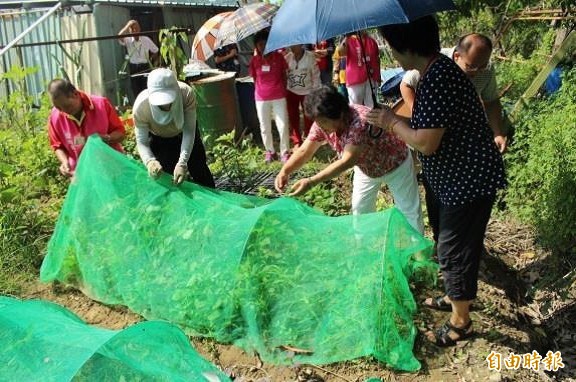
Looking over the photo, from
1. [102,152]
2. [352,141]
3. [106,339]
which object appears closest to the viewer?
[106,339]

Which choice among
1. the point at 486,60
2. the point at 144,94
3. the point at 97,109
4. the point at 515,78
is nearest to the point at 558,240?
the point at 486,60

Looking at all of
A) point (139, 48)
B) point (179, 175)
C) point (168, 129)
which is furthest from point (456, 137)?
point (139, 48)

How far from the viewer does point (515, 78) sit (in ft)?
24.3

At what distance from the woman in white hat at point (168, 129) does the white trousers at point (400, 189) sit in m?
1.11

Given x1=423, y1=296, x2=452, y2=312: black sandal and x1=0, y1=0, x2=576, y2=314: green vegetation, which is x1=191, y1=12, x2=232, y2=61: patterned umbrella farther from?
x1=423, y1=296, x2=452, y2=312: black sandal

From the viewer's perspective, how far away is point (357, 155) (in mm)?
3039

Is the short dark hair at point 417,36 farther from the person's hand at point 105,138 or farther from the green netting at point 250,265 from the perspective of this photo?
the person's hand at point 105,138

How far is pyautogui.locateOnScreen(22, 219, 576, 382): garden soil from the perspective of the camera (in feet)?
8.95

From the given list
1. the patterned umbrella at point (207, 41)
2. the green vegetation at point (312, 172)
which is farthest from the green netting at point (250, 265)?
the patterned umbrella at point (207, 41)

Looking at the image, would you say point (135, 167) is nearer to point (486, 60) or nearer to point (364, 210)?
point (364, 210)

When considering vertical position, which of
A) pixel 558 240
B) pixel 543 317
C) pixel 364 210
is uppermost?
pixel 364 210

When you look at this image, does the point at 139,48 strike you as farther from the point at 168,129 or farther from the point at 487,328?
the point at 487,328

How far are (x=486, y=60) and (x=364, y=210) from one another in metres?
1.17

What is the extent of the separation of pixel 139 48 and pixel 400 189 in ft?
22.4
